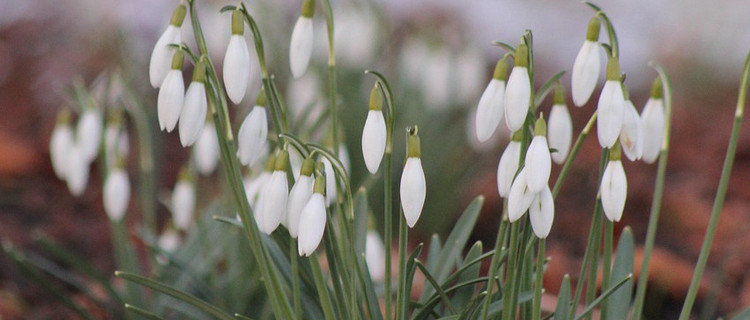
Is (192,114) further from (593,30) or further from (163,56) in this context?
(593,30)

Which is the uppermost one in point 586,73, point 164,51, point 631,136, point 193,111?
point 164,51

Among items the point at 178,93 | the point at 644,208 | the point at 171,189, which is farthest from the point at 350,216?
the point at 171,189

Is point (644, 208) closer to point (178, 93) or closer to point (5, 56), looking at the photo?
point (178, 93)

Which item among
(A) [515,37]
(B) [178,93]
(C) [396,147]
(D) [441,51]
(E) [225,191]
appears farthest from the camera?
(A) [515,37]

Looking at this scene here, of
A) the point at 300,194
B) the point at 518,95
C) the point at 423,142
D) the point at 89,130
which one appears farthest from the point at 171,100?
the point at 423,142

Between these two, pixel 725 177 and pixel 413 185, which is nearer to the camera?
pixel 413 185

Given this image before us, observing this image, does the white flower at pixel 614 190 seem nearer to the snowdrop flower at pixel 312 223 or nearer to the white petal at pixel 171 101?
the snowdrop flower at pixel 312 223
